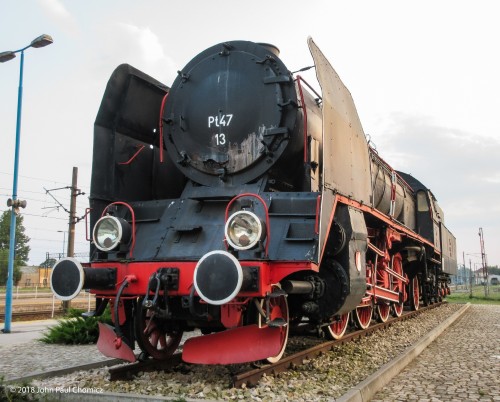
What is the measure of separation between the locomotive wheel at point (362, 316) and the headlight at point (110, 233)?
13.3 ft

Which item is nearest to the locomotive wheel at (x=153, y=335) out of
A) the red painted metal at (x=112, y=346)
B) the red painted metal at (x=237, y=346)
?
the red painted metal at (x=112, y=346)

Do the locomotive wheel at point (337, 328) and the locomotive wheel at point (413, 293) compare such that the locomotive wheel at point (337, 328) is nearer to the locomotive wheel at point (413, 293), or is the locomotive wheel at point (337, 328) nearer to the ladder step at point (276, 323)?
the ladder step at point (276, 323)

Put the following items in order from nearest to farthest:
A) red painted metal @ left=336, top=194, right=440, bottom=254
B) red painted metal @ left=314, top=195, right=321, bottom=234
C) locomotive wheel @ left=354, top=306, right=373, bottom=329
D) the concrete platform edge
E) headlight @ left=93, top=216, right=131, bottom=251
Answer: the concrete platform edge, red painted metal @ left=314, top=195, right=321, bottom=234, headlight @ left=93, top=216, right=131, bottom=251, red painted metal @ left=336, top=194, right=440, bottom=254, locomotive wheel @ left=354, top=306, right=373, bottom=329

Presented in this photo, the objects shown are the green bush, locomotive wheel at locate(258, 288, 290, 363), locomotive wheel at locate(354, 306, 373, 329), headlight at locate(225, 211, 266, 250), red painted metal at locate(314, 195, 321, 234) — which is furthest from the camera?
the green bush

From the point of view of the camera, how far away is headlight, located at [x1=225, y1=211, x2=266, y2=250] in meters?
4.28

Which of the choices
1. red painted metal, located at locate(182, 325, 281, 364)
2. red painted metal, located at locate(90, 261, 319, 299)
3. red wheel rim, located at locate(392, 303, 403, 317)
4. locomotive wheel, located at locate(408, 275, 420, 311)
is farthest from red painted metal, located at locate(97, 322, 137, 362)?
locomotive wheel, located at locate(408, 275, 420, 311)

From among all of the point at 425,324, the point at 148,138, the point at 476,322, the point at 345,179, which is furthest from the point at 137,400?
the point at 476,322

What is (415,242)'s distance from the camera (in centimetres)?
1064

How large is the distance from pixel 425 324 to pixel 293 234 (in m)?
6.82

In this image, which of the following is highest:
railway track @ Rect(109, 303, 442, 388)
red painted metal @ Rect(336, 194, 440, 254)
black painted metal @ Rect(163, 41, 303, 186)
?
black painted metal @ Rect(163, 41, 303, 186)

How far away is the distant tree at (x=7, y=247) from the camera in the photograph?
44.6 metres

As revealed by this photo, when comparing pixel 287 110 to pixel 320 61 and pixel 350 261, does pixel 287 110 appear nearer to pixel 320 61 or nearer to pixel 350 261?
pixel 320 61

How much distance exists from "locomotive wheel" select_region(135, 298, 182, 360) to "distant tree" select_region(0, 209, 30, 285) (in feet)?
116

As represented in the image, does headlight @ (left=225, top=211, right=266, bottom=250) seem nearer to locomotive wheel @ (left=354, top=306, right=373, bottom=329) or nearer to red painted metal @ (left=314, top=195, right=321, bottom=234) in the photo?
red painted metal @ (left=314, top=195, right=321, bottom=234)
